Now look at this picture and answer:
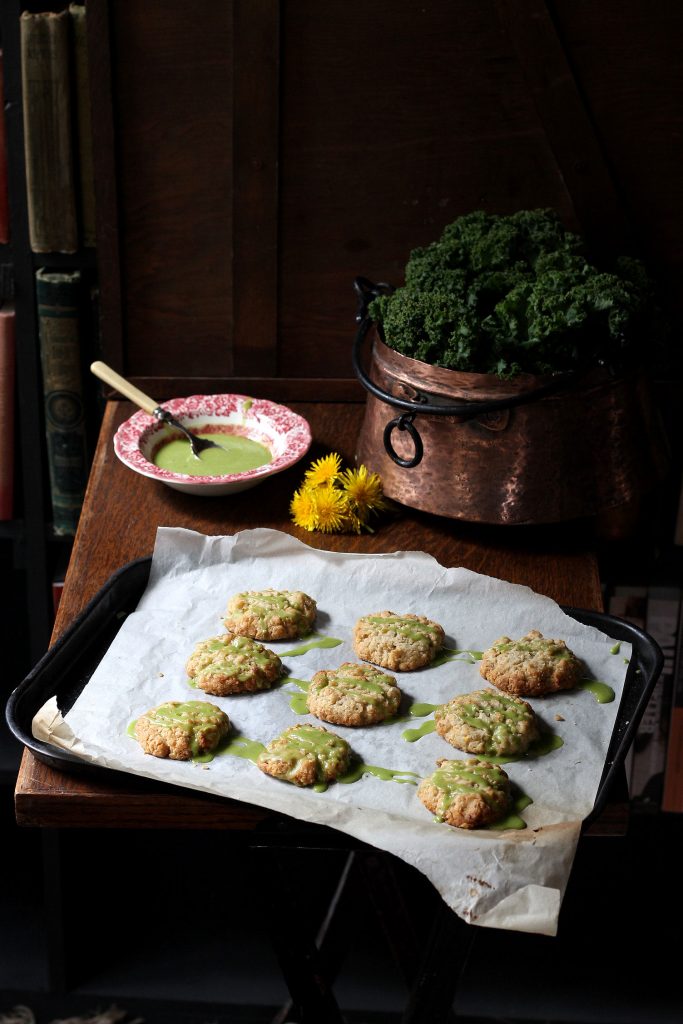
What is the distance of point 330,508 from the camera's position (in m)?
1.60

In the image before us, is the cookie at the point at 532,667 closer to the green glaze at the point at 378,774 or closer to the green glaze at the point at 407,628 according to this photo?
the green glaze at the point at 407,628

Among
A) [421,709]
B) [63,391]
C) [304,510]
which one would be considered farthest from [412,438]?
[63,391]

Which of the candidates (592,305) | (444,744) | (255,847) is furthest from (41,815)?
(592,305)

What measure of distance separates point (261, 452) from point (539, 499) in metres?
0.46

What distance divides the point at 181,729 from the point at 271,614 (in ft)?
0.80

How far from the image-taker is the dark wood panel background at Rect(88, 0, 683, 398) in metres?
1.78

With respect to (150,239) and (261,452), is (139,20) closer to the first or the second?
(150,239)

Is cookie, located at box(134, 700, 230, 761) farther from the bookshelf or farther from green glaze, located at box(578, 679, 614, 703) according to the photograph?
the bookshelf

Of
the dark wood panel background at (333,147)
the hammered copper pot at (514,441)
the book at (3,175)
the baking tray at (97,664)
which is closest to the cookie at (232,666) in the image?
the baking tray at (97,664)

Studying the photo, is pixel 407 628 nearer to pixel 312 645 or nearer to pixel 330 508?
pixel 312 645

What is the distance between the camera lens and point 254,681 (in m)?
1.32

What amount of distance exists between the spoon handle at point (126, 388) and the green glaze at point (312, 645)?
0.54m

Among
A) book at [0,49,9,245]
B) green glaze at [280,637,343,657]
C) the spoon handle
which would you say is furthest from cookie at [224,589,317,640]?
book at [0,49,9,245]

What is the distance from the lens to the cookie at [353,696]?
1.26 metres
